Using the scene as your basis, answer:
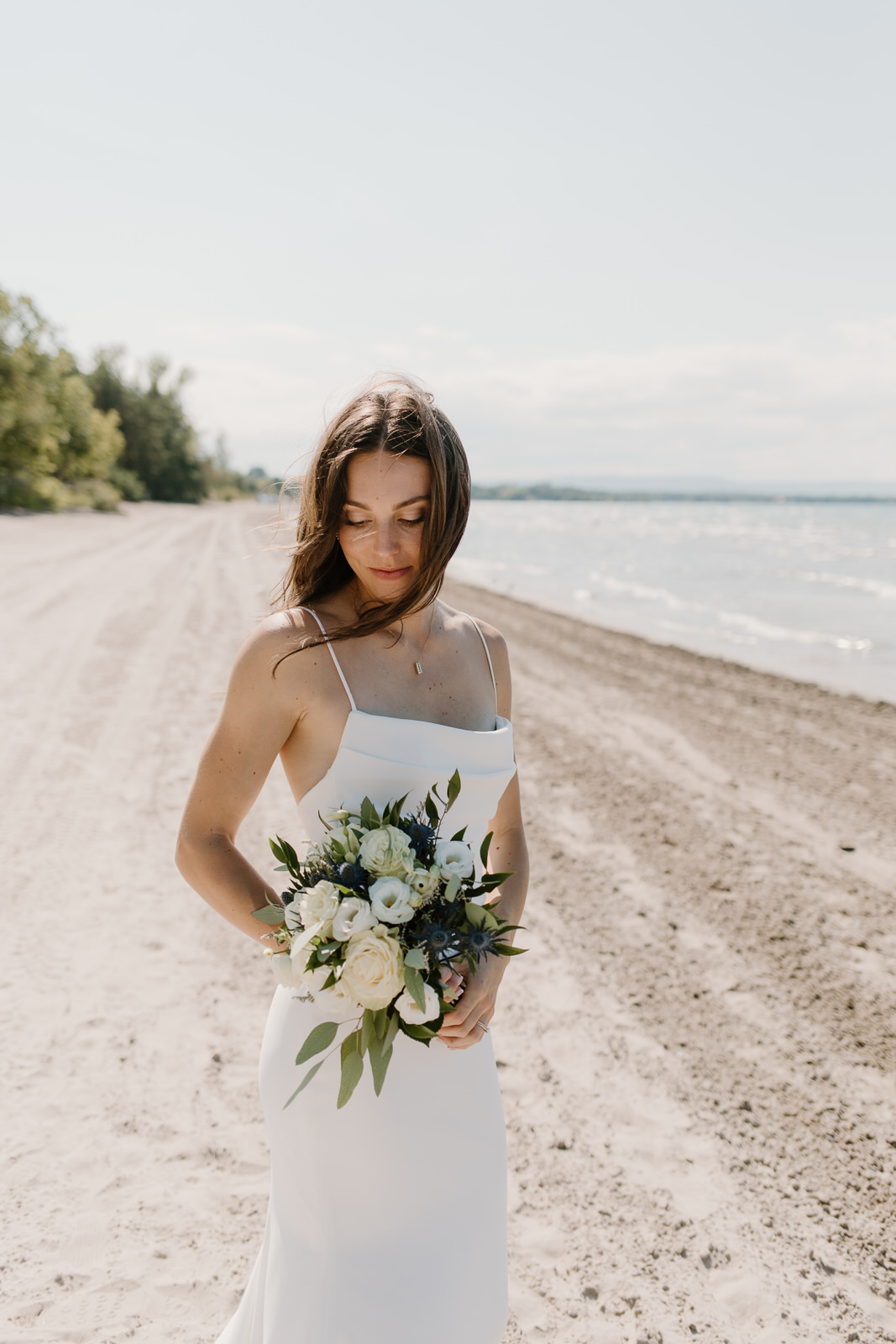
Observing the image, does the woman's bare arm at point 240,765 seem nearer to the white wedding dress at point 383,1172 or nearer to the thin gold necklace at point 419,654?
the white wedding dress at point 383,1172

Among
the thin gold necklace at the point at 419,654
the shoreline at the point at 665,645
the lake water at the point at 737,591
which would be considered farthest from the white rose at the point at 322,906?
the lake water at the point at 737,591

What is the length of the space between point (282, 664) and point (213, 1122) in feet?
8.82

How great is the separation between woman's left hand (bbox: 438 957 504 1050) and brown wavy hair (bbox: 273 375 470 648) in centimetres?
77

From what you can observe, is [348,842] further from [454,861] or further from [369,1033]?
[369,1033]

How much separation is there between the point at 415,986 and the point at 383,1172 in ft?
2.04

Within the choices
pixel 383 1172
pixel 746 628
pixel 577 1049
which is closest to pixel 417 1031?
pixel 383 1172

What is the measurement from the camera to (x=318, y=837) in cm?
185

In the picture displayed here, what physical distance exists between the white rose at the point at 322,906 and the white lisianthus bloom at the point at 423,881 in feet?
0.45

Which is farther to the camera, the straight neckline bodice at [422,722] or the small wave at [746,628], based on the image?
the small wave at [746,628]

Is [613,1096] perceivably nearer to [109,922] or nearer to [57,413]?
[109,922]

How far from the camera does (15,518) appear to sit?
34219 mm

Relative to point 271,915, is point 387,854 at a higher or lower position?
higher

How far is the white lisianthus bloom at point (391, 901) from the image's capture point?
1438 mm

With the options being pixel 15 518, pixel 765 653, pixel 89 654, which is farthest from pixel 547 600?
pixel 15 518
